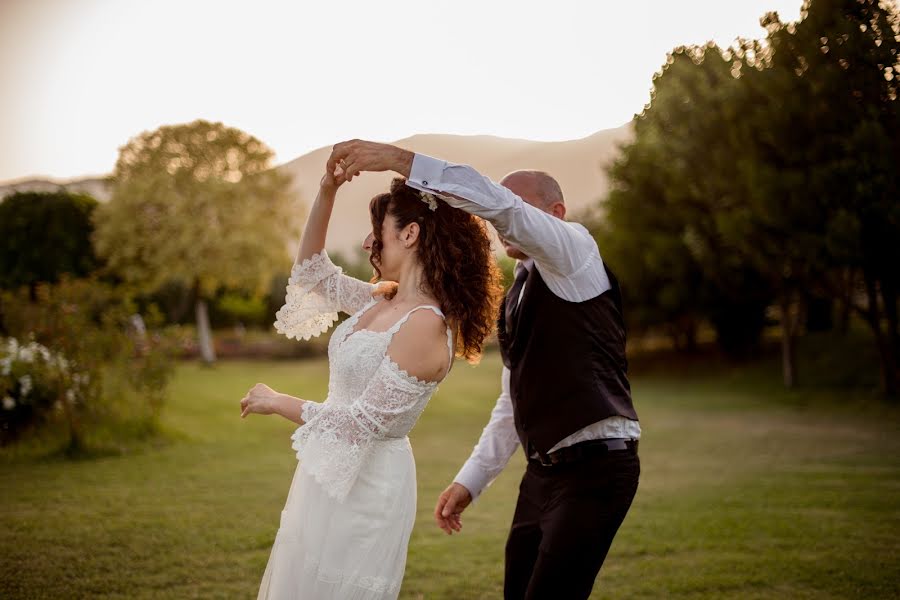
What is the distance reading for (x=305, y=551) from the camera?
9.20 feet

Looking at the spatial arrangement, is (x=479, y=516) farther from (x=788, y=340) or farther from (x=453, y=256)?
(x=788, y=340)

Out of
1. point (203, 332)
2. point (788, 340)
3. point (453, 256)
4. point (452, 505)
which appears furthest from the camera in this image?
point (203, 332)

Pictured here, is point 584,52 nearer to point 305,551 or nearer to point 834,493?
point 305,551

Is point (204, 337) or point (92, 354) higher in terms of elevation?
point (92, 354)

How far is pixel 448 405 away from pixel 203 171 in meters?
15.9

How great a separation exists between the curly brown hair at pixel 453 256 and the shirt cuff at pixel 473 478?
2.24ft

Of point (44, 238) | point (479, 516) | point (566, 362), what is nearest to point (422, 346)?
point (566, 362)

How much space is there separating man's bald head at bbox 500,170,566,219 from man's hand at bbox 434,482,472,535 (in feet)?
4.36

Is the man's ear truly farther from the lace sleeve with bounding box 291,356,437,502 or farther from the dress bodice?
the lace sleeve with bounding box 291,356,437,502

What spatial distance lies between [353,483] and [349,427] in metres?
0.24

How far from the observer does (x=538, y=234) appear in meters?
2.48

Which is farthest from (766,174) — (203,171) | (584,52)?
(203,171)

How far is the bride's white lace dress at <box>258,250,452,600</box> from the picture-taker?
2650 millimetres

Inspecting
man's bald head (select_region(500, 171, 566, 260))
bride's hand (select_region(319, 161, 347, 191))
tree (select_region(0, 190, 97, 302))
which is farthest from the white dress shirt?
tree (select_region(0, 190, 97, 302))
